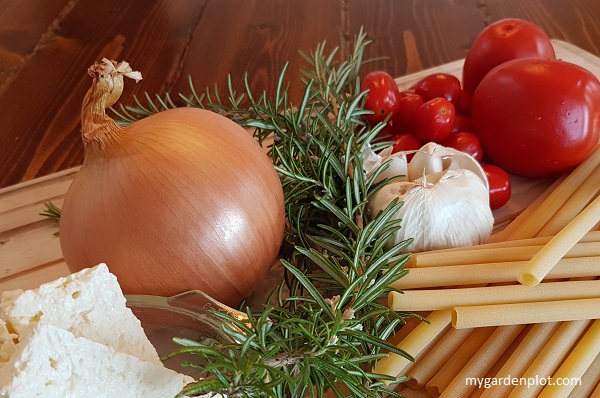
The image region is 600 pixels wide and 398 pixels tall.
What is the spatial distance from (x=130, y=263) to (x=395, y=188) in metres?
0.25

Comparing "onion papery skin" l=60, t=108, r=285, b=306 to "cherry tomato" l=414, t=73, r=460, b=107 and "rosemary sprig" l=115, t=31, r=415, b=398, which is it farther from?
"cherry tomato" l=414, t=73, r=460, b=107

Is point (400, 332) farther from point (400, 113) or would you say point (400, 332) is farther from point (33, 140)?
point (33, 140)

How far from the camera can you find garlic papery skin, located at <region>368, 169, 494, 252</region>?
0.57 meters

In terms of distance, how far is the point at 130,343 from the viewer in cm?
35

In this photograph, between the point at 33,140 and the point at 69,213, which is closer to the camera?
the point at 69,213

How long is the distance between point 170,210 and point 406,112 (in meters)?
0.39

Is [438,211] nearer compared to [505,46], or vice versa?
[438,211]

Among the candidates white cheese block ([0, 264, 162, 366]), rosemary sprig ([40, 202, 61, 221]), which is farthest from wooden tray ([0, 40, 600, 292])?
white cheese block ([0, 264, 162, 366])

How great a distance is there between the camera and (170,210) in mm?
475

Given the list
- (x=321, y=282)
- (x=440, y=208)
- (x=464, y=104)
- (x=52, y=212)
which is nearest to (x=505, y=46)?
Result: (x=464, y=104)

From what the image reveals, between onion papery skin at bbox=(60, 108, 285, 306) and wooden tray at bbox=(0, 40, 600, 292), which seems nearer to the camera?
onion papery skin at bbox=(60, 108, 285, 306)

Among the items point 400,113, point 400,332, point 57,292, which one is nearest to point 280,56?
point 400,113

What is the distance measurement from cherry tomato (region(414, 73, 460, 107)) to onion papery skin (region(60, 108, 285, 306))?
359 millimetres

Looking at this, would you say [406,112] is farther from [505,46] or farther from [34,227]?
[34,227]
